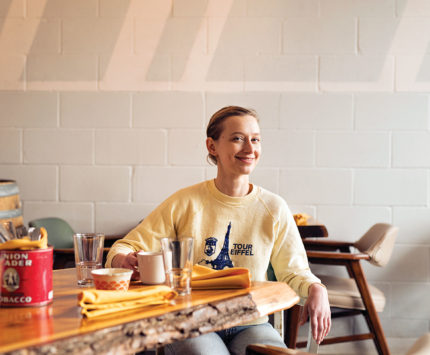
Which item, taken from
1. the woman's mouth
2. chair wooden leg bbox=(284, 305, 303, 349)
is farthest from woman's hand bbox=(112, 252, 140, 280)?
chair wooden leg bbox=(284, 305, 303, 349)

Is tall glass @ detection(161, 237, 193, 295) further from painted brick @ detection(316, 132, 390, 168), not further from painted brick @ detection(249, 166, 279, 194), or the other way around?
painted brick @ detection(316, 132, 390, 168)

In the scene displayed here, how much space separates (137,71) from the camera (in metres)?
3.10

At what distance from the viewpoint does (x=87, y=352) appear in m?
0.85

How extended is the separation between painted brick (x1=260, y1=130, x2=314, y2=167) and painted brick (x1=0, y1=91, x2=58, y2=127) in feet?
4.21

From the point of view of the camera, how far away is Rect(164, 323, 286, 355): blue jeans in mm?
1362

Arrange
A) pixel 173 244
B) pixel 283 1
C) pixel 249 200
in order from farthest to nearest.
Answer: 1. pixel 283 1
2. pixel 249 200
3. pixel 173 244

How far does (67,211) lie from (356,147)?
1783 millimetres

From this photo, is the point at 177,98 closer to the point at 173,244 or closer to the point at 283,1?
the point at 283,1

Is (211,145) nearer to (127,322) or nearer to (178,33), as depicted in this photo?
(127,322)

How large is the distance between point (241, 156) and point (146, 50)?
5.19 feet

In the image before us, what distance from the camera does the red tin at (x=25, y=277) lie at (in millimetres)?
1028

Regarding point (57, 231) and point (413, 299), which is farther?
point (413, 299)

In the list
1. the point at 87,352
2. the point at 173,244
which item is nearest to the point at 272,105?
the point at 173,244

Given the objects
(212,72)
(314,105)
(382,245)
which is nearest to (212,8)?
(212,72)
